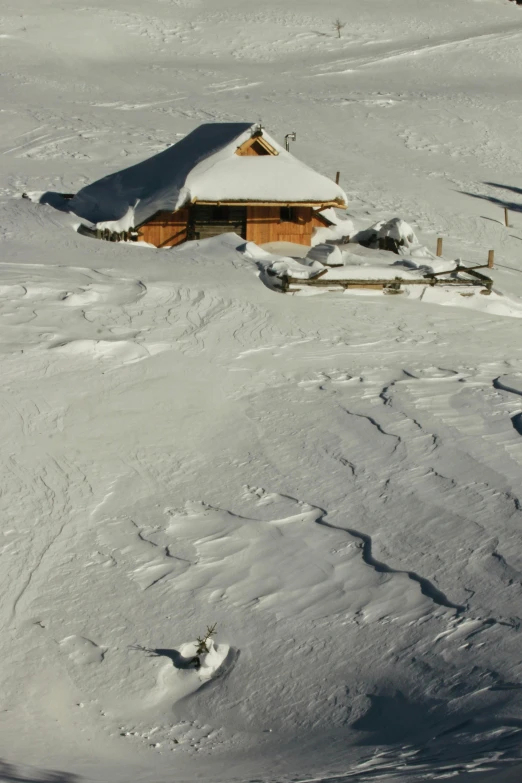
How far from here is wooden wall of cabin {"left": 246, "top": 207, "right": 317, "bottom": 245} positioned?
2211cm

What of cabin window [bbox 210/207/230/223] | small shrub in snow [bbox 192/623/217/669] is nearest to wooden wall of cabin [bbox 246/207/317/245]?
cabin window [bbox 210/207/230/223]

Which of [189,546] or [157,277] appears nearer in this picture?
[189,546]

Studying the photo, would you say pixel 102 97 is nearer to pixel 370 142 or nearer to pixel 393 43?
pixel 370 142

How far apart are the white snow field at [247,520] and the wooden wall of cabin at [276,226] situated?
1.71m

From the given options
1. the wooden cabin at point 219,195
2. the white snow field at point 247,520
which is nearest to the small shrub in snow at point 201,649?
the white snow field at point 247,520

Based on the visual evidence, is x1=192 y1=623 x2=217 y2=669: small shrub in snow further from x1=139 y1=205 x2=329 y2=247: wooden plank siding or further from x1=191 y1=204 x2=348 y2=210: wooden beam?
x1=139 y1=205 x2=329 y2=247: wooden plank siding

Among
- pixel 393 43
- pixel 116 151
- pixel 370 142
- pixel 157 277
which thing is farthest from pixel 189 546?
pixel 393 43

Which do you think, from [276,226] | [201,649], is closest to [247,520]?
[201,649]

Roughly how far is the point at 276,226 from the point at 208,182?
2111mm

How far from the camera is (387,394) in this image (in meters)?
14.2

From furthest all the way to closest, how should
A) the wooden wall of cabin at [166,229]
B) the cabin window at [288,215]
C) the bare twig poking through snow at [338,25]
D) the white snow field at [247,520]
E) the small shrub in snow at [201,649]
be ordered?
the bare twig poking through snow at [338,25], the cabin window at [288,215], the wooden wall of cabin at [166,229], the small shrub in snow at [201,649], the white snow field at [247,520]

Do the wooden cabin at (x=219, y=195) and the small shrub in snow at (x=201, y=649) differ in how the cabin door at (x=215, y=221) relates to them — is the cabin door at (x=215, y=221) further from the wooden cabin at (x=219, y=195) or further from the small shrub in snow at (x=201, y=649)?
the small shrub in snow at (x=201, y=649)

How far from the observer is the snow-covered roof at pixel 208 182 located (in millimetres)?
20875

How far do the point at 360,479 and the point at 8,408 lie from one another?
4.64m
